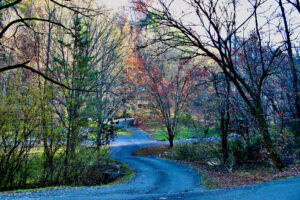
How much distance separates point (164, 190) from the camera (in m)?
8.67

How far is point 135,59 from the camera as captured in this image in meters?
19.4

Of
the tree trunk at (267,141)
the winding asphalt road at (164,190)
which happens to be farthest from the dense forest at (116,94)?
the winding asphalt road at (164,190)

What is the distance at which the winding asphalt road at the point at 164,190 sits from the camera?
3.65m

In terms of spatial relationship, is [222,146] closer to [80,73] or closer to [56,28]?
[80,73]

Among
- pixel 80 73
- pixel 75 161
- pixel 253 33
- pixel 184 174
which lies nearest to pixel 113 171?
pixel 75 161

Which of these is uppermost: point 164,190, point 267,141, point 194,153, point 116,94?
point 116,94

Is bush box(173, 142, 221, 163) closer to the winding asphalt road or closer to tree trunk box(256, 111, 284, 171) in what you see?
the winding asphalt road

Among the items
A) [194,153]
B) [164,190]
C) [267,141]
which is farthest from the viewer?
[194,153]

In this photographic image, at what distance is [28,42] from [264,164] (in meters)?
15.6

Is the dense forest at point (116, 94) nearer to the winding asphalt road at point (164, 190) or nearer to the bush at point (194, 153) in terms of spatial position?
the bush at point (194, 153)

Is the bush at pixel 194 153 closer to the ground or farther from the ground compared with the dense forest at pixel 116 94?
closer to the ground

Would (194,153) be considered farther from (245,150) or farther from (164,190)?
(164,190)

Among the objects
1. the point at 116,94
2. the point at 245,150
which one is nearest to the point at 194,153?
the point at 245,150

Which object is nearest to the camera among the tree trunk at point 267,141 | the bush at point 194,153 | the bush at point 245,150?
the tree trunk at point 267,141
